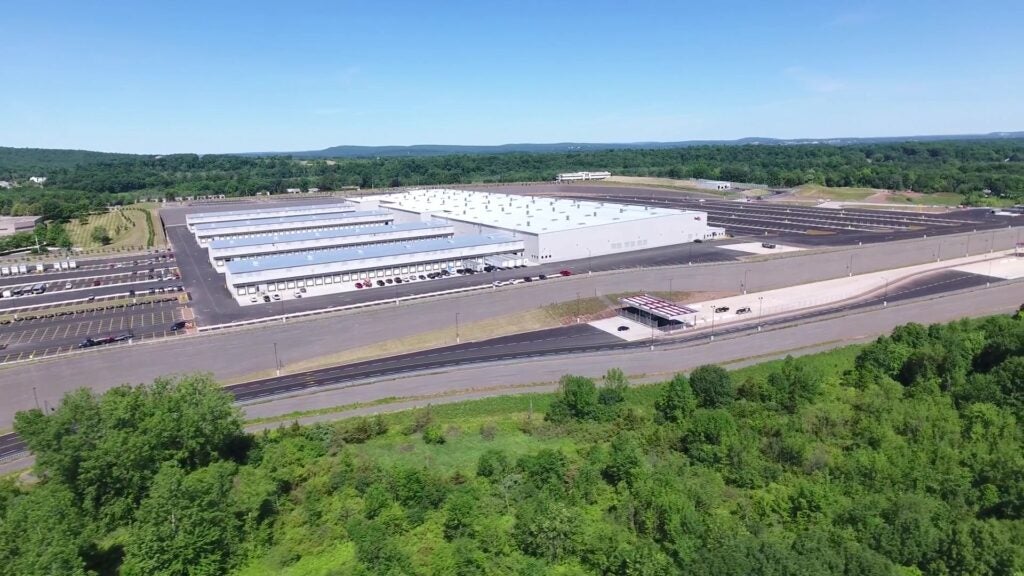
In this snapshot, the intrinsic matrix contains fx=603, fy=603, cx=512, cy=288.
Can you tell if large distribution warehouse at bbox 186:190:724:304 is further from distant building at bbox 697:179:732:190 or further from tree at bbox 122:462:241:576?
distant building at bbox 697:179:732:190

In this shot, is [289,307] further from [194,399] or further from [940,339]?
[940,339]

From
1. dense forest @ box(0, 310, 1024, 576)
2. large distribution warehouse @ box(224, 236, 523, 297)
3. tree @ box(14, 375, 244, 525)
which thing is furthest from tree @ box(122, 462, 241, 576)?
large distribution warehouse @ box(224, 236, 523, 297)

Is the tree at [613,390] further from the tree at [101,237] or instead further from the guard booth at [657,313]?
the tree at [101,237]

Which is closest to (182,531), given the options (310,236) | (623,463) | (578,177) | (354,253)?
(623,463)

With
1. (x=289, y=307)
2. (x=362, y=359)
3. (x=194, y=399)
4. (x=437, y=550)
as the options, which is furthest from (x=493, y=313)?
(x=437, y=550)

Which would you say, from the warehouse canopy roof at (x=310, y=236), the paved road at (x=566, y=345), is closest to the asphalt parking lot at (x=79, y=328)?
the paved road at (x=566, y=345)

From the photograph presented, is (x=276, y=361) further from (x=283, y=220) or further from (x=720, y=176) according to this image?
(x=720, y=176)
